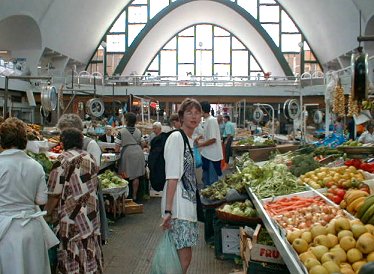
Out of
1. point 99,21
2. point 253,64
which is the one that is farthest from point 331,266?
point 253,64

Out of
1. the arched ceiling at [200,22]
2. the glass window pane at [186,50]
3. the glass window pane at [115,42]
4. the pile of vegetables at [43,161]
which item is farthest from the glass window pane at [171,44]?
the pile of vegetables at [43,161]

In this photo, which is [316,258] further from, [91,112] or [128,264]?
[91,112]

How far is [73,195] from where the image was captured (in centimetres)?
375

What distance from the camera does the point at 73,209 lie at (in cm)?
375

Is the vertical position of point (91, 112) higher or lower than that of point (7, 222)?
higher

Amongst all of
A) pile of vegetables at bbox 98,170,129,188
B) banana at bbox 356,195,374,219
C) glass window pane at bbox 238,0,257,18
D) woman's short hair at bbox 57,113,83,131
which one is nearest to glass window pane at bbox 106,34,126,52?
glass window pane at bbox 238,0,257,18

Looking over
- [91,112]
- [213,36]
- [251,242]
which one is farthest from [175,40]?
[251,242]

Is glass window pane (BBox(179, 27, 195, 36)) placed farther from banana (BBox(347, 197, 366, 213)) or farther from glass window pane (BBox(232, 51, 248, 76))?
banana (BBox(347, 197, 366, 213))

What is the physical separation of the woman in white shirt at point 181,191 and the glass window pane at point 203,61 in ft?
124

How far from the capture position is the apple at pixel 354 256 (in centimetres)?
261

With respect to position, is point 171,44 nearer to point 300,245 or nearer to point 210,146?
point 210,146

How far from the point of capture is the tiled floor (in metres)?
5.08

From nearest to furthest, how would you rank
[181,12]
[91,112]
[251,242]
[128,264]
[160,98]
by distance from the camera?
[251,242], [128,264], [91,112], [160,98], [181,12]

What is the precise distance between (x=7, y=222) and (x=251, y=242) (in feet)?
6.76
